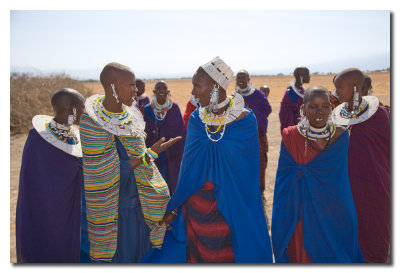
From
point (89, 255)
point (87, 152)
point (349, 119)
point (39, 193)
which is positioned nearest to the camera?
point (87, 152)

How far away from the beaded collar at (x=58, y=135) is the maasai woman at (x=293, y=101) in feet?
15.3

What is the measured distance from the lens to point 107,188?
278cm

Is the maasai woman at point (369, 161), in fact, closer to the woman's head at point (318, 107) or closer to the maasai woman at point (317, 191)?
the maasai woman at point (317, 191)

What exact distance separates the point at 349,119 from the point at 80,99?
3007 mm

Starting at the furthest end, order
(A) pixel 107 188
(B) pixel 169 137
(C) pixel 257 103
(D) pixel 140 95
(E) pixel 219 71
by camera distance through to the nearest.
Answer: (D) pixel 140 95
(C) pixel 257 103
(B) pixel 169 137
(E) pixel 219 71
(A) pixel 107 188

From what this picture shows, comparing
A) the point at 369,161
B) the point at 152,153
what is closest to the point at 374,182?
the point at 369,161

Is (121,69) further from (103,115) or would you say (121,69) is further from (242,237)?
(242,237)

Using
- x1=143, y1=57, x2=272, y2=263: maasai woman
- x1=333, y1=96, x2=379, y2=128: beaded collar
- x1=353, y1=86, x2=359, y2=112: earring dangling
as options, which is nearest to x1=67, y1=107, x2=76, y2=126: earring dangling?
x1=143, y1=57, x2=272, y2=263: maasai woman

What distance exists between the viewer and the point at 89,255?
315cm

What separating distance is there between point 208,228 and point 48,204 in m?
1.51

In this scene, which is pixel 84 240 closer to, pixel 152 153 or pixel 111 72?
pixel 152 153

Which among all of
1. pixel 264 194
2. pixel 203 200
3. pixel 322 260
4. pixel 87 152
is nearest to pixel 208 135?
pixel 203 200

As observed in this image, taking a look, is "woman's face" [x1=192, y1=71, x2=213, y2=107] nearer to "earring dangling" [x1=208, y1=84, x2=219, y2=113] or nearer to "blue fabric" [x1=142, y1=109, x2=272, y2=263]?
"earring dangling" [x1=208, y1=84, x2=219, y2=113]

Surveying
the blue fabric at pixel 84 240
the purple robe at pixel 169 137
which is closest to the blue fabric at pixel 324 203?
the blue fabric at pixel 84 240
